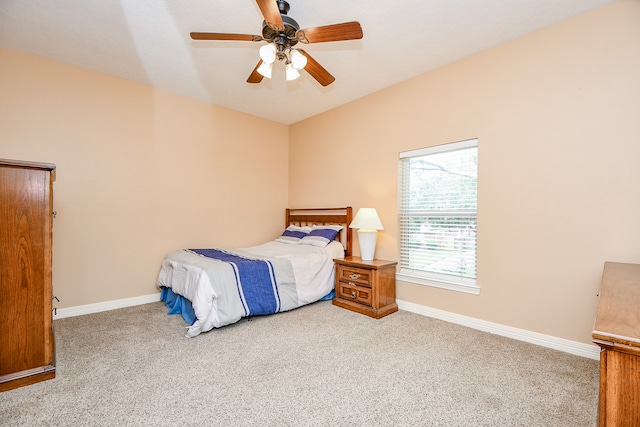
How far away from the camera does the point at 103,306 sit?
11.2 feet

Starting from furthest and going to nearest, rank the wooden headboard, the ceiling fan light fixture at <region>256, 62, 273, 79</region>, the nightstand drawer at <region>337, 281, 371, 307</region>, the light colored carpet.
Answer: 1. the wooden headboard
2. the nightstand drawer at <region>337, 281, 371, 307</region>
3. the ceiling fan light fixture at <region>256, 62, 273, 79</region>
4. the light colored carpet

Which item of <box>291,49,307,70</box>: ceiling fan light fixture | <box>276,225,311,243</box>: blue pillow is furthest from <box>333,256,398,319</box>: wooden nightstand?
<box>291,49,307,70</box>: ceiling fan light fixture

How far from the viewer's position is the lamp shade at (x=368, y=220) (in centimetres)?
346

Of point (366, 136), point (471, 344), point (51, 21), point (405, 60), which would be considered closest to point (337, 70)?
point (405, 60)

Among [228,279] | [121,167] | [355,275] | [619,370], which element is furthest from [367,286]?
[121,167]

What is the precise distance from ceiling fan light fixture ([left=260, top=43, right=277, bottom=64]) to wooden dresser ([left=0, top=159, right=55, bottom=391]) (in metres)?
1.60

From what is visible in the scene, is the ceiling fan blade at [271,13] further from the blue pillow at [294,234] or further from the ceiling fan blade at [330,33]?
the blue pillow at [294,234]

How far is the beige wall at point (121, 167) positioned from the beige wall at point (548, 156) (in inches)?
108

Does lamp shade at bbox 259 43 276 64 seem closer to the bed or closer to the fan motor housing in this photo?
the fan motor housing

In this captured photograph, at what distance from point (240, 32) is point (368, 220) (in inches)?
89.4

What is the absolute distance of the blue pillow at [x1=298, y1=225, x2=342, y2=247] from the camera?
4004mm

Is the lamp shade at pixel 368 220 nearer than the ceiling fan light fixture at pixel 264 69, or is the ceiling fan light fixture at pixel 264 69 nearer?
the ceiling fan light fixture at pixel 264 69

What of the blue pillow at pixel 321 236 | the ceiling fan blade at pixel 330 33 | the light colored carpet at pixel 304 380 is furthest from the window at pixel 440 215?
the ceiling fan blade at pixel 330 33

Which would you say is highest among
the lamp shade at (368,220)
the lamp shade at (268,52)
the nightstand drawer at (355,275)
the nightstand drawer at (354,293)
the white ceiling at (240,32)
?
the white ceiling at (240,32)
